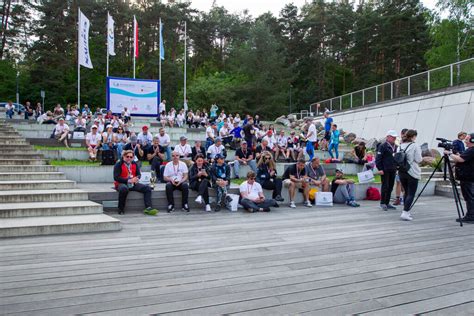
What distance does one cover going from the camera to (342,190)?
1005 centimetres

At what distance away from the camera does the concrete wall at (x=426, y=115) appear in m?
15.7

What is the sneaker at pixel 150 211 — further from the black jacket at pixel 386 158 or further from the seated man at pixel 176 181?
the black jacket at pixel 386 158

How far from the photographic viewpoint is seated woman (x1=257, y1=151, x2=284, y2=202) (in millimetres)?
9742

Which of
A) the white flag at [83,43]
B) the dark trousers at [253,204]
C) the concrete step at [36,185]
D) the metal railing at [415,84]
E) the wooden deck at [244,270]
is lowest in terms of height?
the wooden deck at [244,270]

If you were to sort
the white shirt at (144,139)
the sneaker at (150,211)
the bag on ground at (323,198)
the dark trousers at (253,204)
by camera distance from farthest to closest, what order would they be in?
the white shirt at (144,139) → the bag on ground at (323,198) → the dark trousers at (253,204) → the sneaker at (150,211)

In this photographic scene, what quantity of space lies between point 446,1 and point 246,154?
2863 centimetres

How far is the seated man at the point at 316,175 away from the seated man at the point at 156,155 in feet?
14.1

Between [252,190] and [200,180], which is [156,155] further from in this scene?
[252,190]

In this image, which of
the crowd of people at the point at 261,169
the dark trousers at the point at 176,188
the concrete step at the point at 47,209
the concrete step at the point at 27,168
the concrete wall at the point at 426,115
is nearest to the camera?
the concrete step at the point at 47,209

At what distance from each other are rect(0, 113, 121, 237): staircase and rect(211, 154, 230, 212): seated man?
105 inches

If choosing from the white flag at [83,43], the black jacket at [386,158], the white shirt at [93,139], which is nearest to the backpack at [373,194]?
the black jacket at [386,158]

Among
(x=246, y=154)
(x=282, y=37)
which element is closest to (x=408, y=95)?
(x=246, y=154)

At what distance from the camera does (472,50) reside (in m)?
31.3

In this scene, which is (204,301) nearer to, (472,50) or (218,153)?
(218,153)
